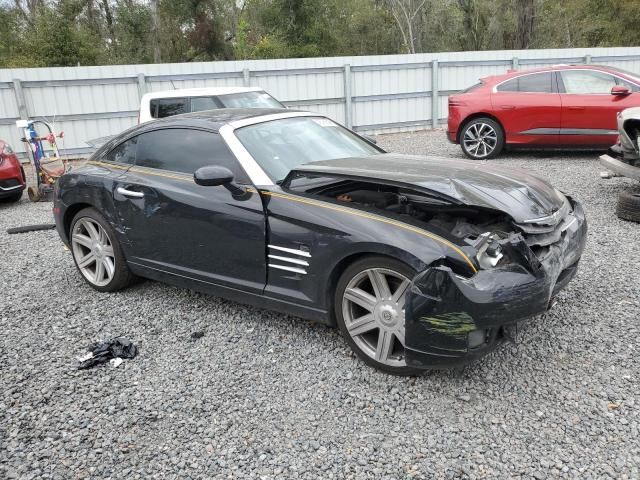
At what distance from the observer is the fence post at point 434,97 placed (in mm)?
14891

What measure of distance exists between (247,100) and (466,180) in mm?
6310

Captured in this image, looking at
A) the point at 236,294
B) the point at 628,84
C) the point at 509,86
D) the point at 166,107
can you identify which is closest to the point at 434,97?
the point at 509,86

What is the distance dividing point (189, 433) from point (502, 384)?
1.73 meters

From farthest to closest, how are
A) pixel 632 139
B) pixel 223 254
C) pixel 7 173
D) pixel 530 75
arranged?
pixel 530 75
pixel 7 173
pixel 632 139
pixel 223 254

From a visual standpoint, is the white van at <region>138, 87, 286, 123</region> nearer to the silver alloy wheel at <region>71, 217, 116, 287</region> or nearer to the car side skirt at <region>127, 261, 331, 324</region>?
the silver alloy wheel at <region>71, 217, 116, 287</region>

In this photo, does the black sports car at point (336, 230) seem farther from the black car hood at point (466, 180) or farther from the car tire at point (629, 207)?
the car tire at point (629, 207)

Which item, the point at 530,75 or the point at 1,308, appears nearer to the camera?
the point at 1,308

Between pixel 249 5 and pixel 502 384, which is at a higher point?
pixel 249 5

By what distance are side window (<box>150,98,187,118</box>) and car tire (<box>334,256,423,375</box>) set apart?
6651 mm

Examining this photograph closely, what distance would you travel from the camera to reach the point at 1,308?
4.52 meters

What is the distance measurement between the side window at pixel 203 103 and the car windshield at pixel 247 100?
132 millimetres

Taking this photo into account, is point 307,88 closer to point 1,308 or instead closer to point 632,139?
point 632,139

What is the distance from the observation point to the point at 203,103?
873 centimetres

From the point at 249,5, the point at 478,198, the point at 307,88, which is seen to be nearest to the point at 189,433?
the point at 478,198
